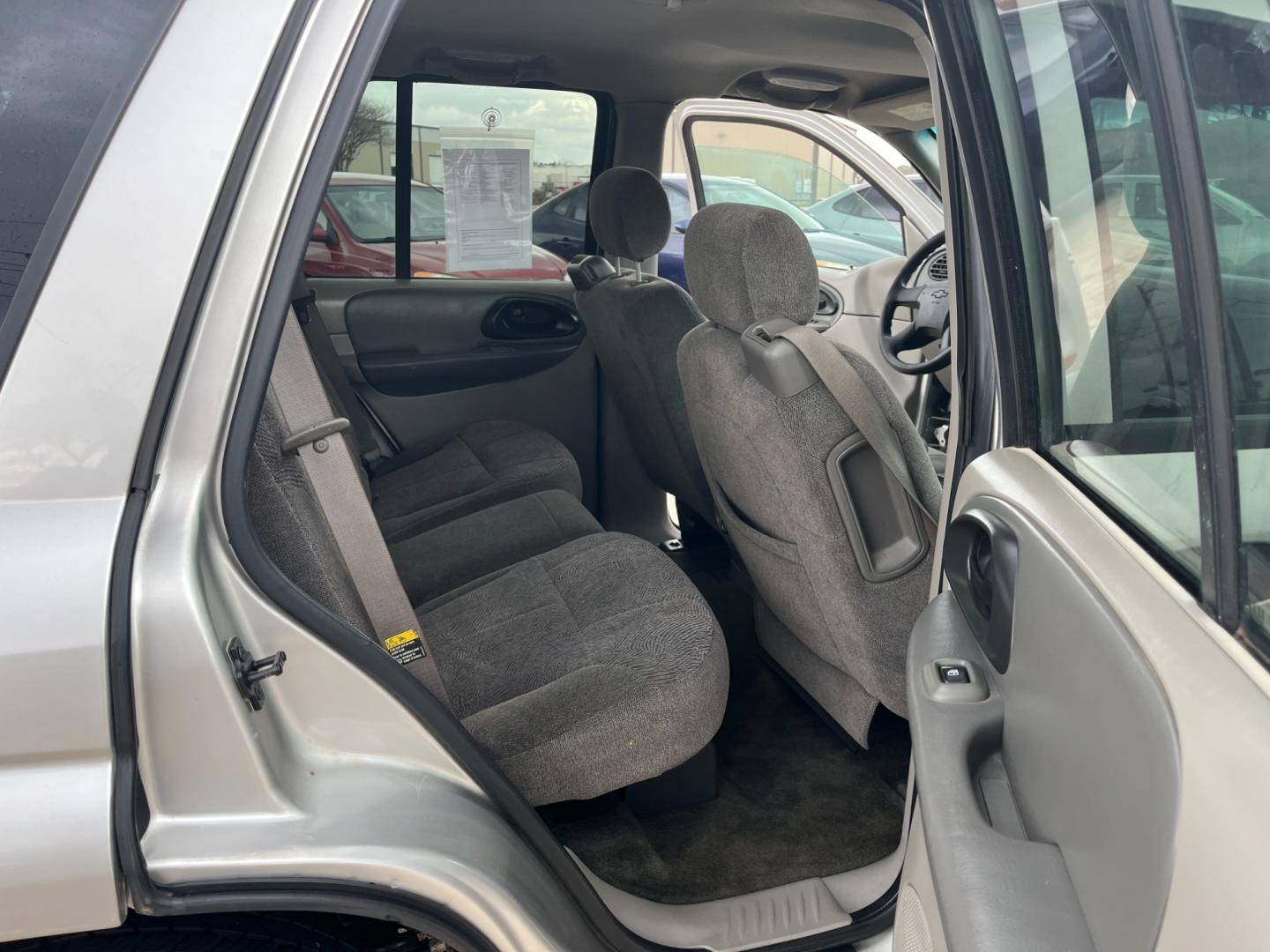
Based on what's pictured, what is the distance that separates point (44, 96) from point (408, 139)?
1.98 metres

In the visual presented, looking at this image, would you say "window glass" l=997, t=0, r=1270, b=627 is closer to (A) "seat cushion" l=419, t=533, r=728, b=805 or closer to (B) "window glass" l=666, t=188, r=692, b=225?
(A) "seat cushion" l=419, t=533, r=728, b=805

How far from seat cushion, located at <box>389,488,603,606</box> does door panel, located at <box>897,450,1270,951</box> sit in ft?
3.29

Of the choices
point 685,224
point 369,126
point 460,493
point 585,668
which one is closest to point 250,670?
point 585,668

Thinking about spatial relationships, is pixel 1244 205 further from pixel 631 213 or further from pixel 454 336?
pixel 454 336

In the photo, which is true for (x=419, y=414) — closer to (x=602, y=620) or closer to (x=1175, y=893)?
(x=602, y=620)

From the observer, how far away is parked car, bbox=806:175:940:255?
3598mm

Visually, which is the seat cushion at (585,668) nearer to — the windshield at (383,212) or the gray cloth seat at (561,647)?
the gray cloth seat at (561,647)

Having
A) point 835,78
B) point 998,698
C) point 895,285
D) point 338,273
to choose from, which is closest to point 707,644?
point 998,698

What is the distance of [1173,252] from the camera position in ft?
2.26

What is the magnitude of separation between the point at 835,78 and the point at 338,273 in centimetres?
146

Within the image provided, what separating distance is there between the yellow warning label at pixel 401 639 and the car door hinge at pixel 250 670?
0.27 meters

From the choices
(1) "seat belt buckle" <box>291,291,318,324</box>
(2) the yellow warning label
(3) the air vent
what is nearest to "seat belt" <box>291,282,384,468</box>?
(1) "seat belt buckle" <box>291,291,318,324</box>

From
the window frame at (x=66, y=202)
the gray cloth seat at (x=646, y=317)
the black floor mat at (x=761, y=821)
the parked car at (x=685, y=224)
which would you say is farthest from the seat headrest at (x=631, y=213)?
the window frame at (x=66, y=202)

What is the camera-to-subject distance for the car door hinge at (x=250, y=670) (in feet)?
2.71
